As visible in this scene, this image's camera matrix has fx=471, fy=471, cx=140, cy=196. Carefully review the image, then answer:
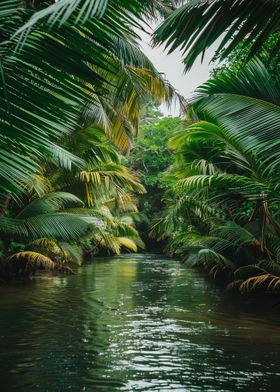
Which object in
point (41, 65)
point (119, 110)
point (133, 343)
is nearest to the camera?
point (41, 65)

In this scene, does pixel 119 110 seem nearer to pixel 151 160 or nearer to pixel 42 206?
pixel 42 206

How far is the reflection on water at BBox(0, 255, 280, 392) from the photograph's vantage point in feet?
12.6

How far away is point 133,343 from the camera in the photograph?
16.9ft

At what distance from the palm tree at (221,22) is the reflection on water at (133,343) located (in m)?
2.63

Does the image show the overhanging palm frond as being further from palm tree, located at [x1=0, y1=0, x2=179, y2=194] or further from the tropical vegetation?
palm tree, located at [x1=0, y1=0, x2=179, y2=194]

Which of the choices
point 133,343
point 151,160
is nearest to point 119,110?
point 133,343

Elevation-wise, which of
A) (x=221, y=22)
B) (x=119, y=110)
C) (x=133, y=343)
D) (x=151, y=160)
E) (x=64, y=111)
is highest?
(x=151, y=160)

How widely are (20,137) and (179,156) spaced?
8936 mm

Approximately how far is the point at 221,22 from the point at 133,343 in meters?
3.90

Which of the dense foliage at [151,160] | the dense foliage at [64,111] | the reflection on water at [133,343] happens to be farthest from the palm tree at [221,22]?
the dense foliage at [151,160]

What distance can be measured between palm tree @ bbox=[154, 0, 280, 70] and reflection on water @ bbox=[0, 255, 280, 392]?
8.63 ft

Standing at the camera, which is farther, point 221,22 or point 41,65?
point 221,22

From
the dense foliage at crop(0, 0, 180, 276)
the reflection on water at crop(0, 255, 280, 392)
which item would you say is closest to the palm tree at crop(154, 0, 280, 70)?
the dense foliage at crop(0, 0, 180, 276)

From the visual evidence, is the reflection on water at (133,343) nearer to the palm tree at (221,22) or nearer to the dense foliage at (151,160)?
the palm tree at (221,22)
